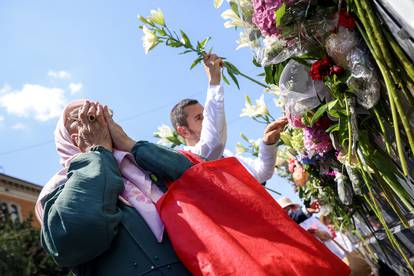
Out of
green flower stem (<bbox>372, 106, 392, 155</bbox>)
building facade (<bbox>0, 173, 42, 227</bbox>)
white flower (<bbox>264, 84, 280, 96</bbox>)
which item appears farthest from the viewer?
building facade (<bbox>0, 173, 42, 227</bbox>)

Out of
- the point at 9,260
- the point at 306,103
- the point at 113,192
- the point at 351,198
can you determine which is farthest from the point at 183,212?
the point at 9,260

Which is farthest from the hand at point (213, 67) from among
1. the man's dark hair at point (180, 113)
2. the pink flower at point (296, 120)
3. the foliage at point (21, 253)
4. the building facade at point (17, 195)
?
the building facade at point (17, 195)

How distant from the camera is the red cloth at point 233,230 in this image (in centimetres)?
155

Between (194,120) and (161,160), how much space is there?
1280 mm

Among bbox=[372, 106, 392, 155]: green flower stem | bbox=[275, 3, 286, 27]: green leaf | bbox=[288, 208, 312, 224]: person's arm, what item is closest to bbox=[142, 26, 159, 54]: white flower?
bbox=[275, 3, 286, 27]: green leaf

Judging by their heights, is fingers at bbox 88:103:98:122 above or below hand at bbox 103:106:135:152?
above

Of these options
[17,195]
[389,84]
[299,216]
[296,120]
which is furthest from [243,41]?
[17,195]

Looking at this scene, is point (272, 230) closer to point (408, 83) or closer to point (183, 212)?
point (183, 212)

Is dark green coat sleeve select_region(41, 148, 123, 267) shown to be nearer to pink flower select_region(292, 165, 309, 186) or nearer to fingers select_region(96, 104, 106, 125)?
fingers select_region(96, 104, 106, 125)

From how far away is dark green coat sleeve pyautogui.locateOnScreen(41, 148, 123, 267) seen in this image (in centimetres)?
159

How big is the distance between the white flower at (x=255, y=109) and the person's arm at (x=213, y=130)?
30.4 inches

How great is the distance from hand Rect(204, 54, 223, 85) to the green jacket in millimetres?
702

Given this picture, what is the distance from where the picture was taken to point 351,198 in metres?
2.55

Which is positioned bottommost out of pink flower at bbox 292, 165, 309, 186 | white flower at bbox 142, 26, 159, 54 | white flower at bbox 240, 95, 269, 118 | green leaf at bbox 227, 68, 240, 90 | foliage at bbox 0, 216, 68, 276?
foliage at bbox 0, 216, 68, 276
